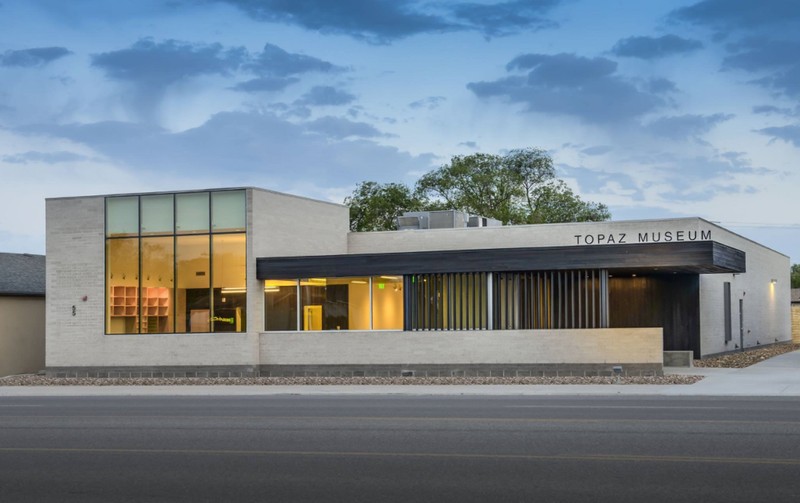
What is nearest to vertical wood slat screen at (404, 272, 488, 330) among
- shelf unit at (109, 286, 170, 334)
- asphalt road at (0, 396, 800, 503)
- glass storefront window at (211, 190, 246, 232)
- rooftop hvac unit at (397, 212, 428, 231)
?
glass storefront window at (211, 190, 246, 232)

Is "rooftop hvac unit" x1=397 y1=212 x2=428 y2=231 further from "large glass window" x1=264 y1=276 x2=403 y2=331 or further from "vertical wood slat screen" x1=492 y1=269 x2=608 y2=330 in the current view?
"vertical wood slat screen" x1=492 y1=269 x2=608 y2=330

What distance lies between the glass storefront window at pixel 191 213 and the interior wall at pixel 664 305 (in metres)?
14.4

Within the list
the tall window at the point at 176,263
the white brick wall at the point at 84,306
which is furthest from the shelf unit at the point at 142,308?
the white brick wall at the point at 84,306

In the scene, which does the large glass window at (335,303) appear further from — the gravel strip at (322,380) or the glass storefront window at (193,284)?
the gravel strip at (322,380)

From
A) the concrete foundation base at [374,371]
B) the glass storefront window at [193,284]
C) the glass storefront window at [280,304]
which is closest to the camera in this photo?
the concrete foundation base at [374,371]

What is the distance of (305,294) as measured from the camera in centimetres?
3288

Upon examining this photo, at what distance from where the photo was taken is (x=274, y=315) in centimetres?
3291

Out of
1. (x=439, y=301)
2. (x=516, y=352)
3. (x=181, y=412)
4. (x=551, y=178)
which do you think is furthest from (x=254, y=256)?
(x=551, y=178)

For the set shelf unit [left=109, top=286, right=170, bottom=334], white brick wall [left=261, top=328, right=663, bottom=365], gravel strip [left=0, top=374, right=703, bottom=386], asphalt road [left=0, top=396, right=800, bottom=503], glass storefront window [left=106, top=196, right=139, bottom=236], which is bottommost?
gravel strip [left=0, top=374, right=703, bottom=386]

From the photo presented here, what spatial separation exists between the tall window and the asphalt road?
1176cm

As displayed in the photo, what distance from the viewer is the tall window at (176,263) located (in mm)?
32656

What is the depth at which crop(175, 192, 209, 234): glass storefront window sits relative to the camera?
3294cm

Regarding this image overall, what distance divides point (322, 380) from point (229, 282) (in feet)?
15.6

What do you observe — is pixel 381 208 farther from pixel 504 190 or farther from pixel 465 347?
pixel 465 347
